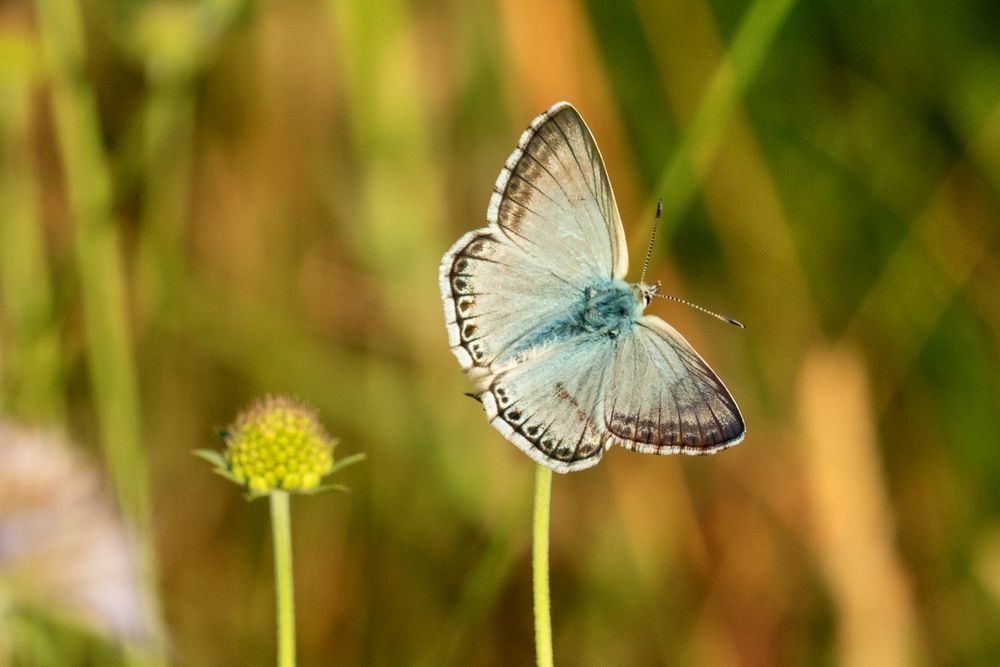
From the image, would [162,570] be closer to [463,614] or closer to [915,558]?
[463,614]

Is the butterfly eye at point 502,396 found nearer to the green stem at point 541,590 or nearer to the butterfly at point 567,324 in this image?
the butterfly at point 567,324

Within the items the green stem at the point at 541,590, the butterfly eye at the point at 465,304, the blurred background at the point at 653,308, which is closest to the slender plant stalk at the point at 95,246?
the blurred background at the point at 653,308

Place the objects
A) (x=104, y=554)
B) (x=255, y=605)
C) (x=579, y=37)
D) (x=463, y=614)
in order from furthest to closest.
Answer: (x=579, y=37)
(x=255, y=605)
(x=104, y=554)
(x=463, y=614)

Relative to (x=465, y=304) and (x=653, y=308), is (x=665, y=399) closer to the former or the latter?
(x=465, y=304)

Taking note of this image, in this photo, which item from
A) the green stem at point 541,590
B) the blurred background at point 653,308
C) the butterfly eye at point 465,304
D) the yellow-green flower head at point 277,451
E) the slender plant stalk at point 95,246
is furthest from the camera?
the blurred background at point 653,308

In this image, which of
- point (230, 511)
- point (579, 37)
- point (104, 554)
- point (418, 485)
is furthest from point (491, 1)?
point (104, 554)

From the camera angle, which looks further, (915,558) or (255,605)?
(915,558)

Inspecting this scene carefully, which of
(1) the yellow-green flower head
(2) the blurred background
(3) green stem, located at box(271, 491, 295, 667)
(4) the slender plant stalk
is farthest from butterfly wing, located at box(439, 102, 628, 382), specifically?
(2) the blurred background

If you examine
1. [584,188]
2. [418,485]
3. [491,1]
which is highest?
[491,1]
